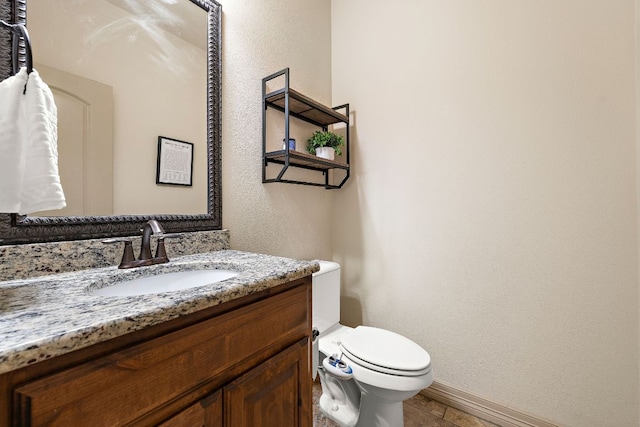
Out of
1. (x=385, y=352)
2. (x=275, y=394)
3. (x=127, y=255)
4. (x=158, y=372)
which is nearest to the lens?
(x=158, y=372)

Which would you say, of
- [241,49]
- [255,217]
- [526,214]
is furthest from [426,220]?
[241,49]

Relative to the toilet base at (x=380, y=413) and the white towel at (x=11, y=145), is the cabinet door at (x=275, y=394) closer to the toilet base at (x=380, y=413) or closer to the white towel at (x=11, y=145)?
the toilet base at (x=380, y=413)

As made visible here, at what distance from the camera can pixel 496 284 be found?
4.47 feet

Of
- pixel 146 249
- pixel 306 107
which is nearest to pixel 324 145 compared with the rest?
pixel 306 107

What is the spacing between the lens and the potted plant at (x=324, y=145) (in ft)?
5.32

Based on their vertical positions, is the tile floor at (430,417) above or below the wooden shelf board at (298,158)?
below

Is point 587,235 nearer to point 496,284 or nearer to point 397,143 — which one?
point 496,284

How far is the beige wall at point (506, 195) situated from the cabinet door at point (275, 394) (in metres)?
1.00

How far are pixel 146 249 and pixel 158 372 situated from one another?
50 centimetres

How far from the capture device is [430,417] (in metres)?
1.41

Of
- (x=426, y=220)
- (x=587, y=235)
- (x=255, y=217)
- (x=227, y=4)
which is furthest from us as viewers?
(x=426, y=220)

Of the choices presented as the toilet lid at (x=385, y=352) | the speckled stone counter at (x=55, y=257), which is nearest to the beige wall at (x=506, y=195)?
the toilet lid at (x=385, y=352)

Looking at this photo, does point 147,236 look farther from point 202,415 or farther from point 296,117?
point 296,117

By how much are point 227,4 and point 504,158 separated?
5.04 ft
